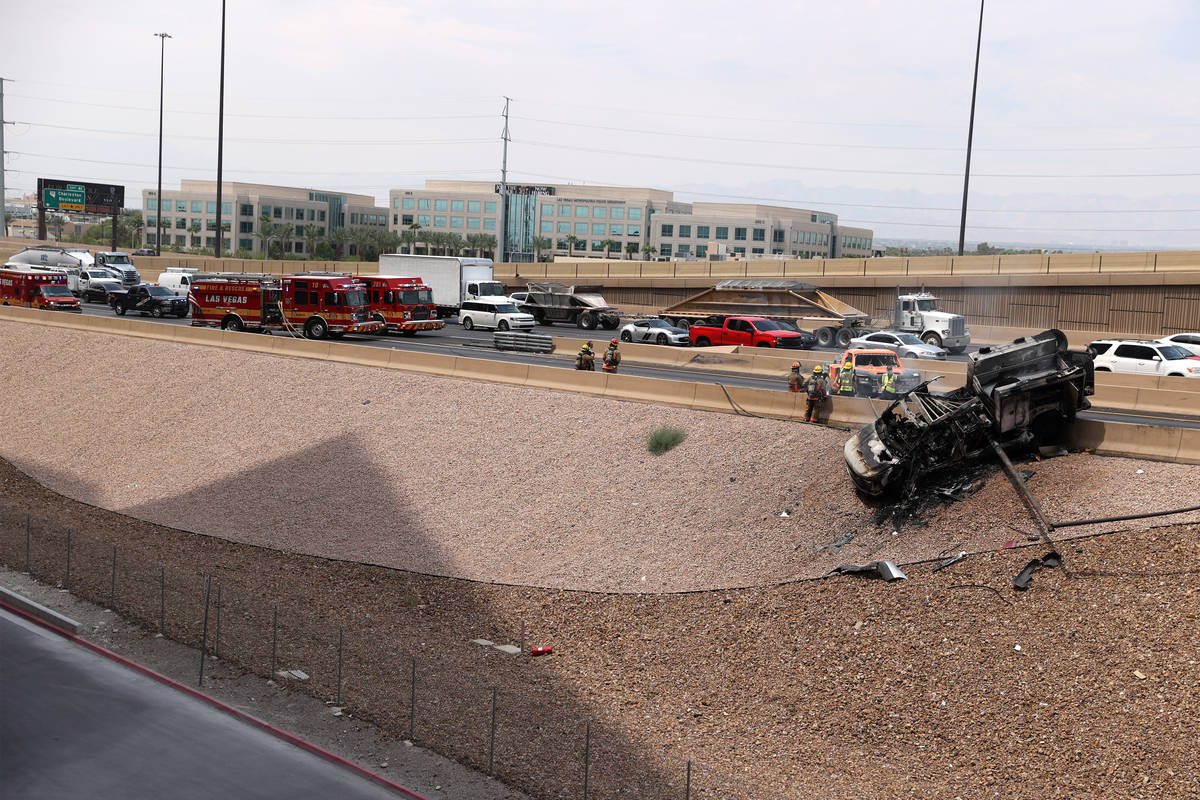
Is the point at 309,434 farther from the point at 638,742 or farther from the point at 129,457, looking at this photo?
the point at 638,742

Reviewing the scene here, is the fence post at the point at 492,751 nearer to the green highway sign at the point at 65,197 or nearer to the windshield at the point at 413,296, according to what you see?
the windshield at the point at 413,296

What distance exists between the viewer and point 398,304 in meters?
49.2

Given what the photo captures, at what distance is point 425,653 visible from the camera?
65.0 feet

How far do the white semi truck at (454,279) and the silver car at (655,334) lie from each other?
450 inches

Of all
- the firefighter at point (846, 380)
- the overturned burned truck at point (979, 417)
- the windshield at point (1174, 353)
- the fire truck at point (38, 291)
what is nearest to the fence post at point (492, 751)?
the overturned burned truck at point (979, 417)

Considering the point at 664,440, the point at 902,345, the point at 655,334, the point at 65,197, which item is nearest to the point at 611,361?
the point at 664,440

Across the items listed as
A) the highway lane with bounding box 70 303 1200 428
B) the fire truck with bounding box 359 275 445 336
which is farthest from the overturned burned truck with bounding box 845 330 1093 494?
the fire truck with bounding box 359 275 445 336

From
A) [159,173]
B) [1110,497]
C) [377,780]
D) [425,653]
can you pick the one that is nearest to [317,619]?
[425,653]

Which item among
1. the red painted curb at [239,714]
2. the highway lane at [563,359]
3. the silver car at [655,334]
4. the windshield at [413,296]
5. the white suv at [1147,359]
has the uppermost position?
the windshield at [413,296]

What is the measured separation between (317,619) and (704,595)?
7.75m

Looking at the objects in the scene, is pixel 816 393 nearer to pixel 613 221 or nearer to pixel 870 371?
pixel 870 371

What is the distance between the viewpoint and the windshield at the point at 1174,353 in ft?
115

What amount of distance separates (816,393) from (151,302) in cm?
4144

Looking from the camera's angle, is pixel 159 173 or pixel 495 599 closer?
pixel 495 599
